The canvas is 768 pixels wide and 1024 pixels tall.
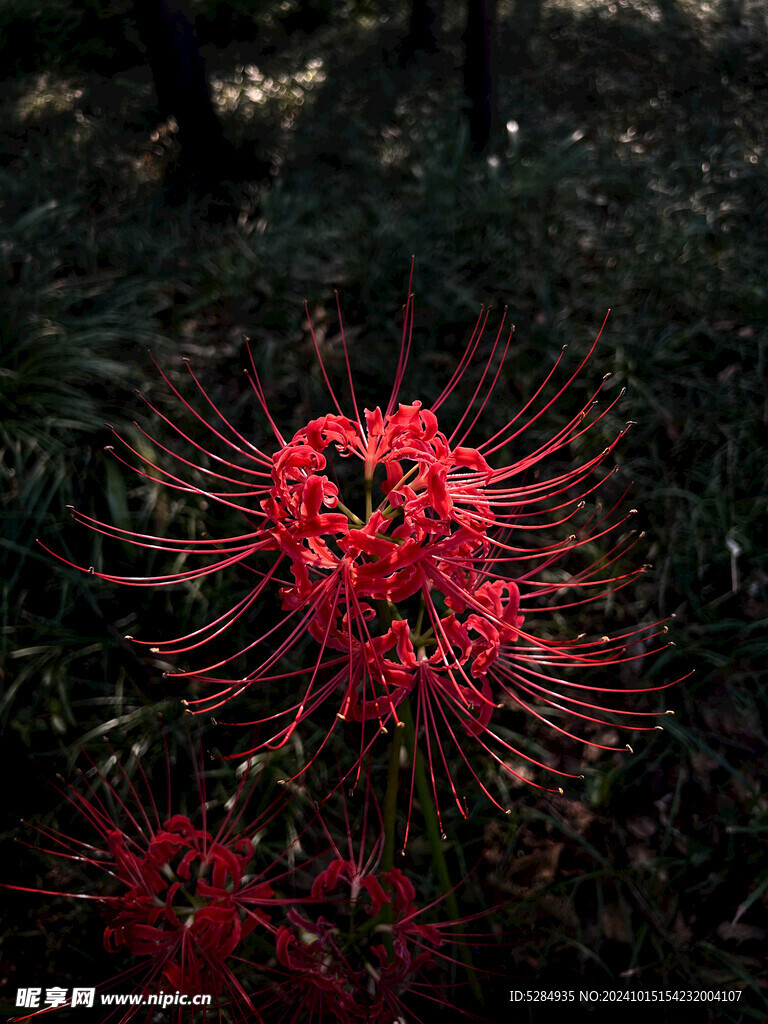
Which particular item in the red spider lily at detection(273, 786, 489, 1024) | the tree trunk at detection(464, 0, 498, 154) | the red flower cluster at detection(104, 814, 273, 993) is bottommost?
the red spider lily at detection(273, 786, 489, 1024)

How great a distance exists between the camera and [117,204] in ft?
12.2

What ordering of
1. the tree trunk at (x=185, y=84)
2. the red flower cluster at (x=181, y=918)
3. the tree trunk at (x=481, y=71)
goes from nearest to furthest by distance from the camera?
the red flower cluster at (x=181, y=918) < the tree trunk at (x=185, y=84) < the tree trunk at (x=481, y=71)

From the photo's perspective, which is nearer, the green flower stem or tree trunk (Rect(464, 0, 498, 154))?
the green flower stem

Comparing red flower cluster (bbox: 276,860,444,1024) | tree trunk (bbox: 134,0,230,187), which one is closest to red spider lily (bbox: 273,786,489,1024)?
red flower cluster (bbox: 276,860,444,1024)

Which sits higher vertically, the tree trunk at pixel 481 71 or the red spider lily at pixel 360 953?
the tree trunk at pixel 481 71

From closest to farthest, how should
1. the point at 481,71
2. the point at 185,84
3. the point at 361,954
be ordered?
1. the point at 361,954
2. the point at 185,84
3. the point at 481,71

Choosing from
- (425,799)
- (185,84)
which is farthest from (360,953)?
(185,84)

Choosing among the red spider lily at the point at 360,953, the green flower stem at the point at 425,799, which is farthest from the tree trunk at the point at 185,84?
the red spider lily at the point at 360,953

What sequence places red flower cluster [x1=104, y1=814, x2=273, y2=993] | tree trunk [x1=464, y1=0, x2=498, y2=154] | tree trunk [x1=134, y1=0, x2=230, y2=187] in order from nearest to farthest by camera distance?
1. red flower cluster [x1=104, y1=814, x2=273, y2=993]
2. tree trunk [x1=134, y1=0, x2=230, y2=187]
3. tree trunk [x1=464, y1=0, x2=498, y2=154]

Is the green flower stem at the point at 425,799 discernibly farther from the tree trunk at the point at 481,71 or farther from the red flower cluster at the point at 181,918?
the tree trunk at the point at 481,71

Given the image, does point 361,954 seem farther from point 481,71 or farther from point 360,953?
point 481,71

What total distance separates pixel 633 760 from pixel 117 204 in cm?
341

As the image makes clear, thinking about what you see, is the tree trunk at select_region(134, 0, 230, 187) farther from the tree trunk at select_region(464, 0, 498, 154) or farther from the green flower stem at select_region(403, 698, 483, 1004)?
the green flower stem at select_region(403, 698, 483, 1004)

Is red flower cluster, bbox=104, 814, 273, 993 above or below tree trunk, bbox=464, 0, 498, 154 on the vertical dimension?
below
